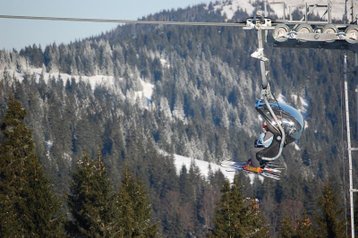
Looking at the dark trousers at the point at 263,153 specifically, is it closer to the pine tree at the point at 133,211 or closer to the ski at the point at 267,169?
the ski at the point at 267,169

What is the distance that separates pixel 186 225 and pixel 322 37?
126 m

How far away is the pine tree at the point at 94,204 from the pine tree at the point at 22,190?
1068 millimetres

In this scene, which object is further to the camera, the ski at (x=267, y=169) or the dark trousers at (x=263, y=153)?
the ski at (x=267, y=169)

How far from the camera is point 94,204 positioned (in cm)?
4006

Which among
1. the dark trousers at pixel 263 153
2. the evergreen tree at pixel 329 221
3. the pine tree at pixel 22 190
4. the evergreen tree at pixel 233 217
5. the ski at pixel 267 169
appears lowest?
the evergreen tree at pixel 329 221

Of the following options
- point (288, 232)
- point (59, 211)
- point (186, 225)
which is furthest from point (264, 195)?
point (59, 211)

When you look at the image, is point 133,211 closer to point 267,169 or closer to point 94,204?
point 94,204

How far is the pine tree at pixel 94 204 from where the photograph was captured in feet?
129

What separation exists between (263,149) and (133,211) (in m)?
19.2

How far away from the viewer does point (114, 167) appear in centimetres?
17100

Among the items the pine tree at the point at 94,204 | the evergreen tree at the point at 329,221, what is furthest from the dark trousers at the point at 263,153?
the evergreen tree at the point at 329,221

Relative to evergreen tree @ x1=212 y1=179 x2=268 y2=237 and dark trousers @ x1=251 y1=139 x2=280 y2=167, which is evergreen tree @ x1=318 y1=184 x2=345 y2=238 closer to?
evergreen tree @ x1=212 y1=179 x2=268 y2=237

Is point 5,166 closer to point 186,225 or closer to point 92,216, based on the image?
point 92,216

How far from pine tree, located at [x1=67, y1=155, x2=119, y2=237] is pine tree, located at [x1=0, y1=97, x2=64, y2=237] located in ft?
3.50
